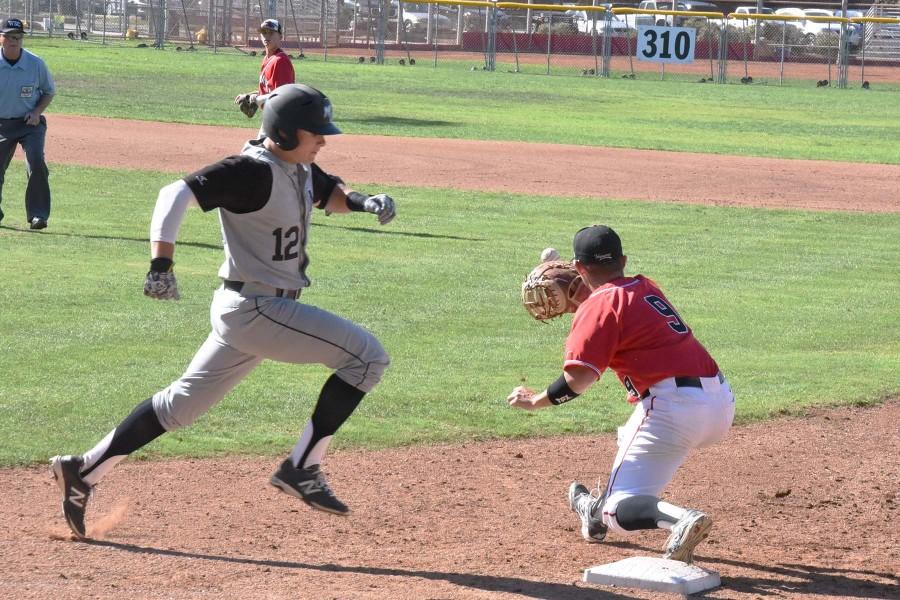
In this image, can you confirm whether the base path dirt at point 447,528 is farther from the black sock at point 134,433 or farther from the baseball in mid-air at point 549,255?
the baseball in mid-air at point 549,255

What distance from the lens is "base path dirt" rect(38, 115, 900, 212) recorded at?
56.5 feet

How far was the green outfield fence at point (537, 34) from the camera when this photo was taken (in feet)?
131

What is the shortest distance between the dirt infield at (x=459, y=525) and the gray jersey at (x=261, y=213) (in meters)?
1.12

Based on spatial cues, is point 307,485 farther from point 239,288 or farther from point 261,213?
point 261,213

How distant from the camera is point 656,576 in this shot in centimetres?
466

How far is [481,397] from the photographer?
7848 millimetres

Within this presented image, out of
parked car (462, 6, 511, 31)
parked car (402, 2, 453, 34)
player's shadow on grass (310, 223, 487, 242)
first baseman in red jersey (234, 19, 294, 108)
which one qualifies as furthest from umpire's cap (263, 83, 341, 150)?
parked car (402, 2, 453, 34)

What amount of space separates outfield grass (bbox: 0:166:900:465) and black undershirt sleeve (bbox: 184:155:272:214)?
2.16 meters

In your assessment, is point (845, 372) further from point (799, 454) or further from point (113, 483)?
point (113, 483)

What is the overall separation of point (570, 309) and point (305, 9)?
4232 cm

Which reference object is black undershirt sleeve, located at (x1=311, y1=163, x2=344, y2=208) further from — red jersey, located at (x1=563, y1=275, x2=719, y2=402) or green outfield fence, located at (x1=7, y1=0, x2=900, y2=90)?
green outfield fence, located at (x1=7, y1=0, x2=900, y2=90)

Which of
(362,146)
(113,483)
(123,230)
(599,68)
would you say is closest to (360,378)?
(113,483)

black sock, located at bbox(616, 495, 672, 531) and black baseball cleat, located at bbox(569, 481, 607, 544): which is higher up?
black sock, located at bbox(616, 495, 672, 531)

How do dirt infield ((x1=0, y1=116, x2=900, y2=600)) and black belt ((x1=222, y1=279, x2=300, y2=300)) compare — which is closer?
dirt infield ((x1=0, y1=116, x2=900, y2=600))
